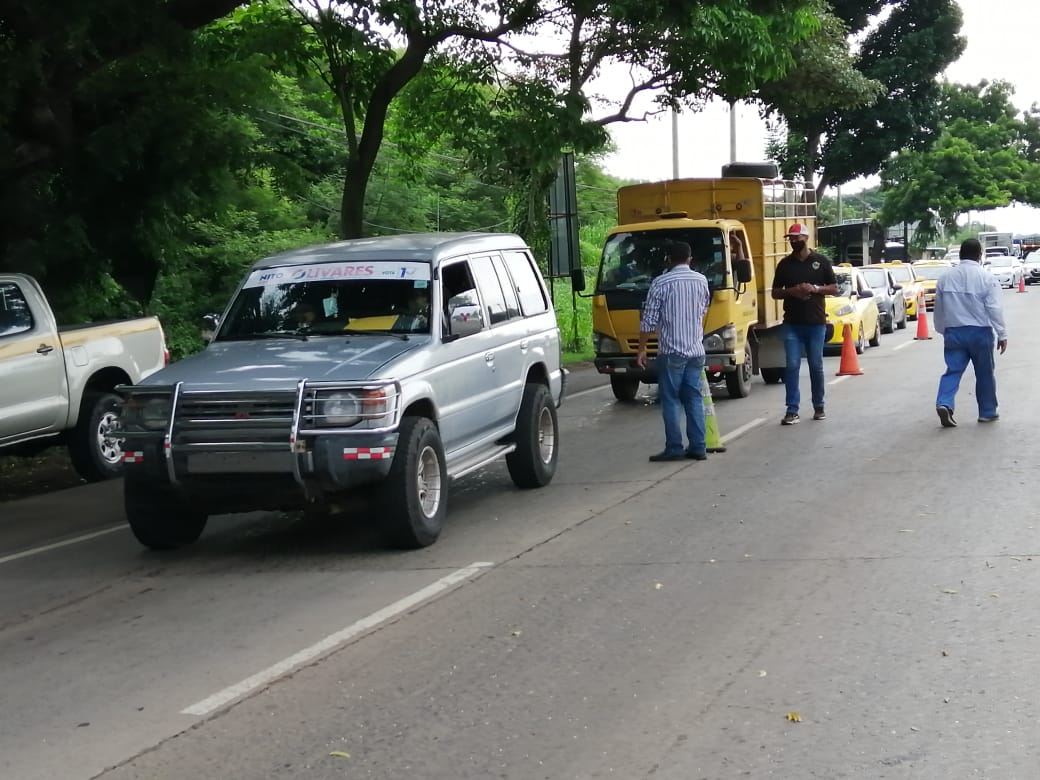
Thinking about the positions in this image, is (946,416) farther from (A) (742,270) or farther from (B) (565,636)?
(B) (565,636)

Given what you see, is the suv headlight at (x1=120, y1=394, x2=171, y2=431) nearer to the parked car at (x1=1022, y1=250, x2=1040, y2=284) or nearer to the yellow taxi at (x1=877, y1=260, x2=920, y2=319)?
the yellow taxi at (x1=877, y1=260, x2=920, y2=319)

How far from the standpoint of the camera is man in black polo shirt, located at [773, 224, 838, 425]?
14453 mm

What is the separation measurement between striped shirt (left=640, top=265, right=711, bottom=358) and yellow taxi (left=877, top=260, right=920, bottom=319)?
23482mm

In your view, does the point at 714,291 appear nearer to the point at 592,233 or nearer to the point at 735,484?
the point at 735,484

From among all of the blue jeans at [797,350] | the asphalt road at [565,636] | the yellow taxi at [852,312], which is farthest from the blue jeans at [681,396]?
the yellow taxi at [852,312]

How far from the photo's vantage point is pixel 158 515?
9.02m

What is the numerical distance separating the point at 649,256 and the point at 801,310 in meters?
3.39

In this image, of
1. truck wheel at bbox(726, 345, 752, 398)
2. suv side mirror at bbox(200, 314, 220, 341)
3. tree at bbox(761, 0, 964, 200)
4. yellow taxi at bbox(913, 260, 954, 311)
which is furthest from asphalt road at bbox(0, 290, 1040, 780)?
tree at bbox(761, 0, 964, 200)

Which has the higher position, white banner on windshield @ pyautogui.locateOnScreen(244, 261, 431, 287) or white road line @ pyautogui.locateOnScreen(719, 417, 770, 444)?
white banner on windshield @ pyautogui.locateOnScreen(244, 261, 431, 287)

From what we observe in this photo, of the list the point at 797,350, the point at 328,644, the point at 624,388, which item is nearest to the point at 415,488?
the point at 328,644

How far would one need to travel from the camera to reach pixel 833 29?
30922 mm

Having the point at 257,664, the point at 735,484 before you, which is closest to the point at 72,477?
the point at 735,484

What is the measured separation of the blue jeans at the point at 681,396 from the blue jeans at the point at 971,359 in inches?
112

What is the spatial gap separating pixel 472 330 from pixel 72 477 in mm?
6284
